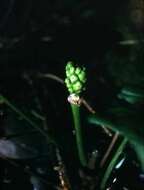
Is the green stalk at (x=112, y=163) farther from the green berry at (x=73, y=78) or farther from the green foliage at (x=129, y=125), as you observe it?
the green berry at (x=73, y=78)

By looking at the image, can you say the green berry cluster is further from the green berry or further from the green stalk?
the green stalk

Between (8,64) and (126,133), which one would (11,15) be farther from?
(126,133)

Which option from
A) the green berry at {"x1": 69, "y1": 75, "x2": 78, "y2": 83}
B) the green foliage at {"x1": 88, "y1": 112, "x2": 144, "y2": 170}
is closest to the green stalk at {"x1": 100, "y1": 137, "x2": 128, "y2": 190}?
the green foliage at {"x1": 88, "y1": 112, "x2": 144, "y2": 170}

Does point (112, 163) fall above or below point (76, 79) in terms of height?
below

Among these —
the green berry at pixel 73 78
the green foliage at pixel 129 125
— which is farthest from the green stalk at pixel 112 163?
the green berry at pixel 73 78

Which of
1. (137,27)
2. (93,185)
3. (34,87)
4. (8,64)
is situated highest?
(137,27)

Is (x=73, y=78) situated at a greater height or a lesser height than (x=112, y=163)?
greater

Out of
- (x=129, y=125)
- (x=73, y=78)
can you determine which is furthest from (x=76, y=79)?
(x=129, y=125)

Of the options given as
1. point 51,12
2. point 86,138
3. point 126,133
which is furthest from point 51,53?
point 126,133

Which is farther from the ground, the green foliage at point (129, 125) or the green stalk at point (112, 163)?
the green foliage at point (129, 125)

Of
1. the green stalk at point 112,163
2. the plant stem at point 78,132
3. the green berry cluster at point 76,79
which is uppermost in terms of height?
the green berry cluster at point 76,79

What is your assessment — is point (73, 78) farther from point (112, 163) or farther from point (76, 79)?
point (112, 163)
